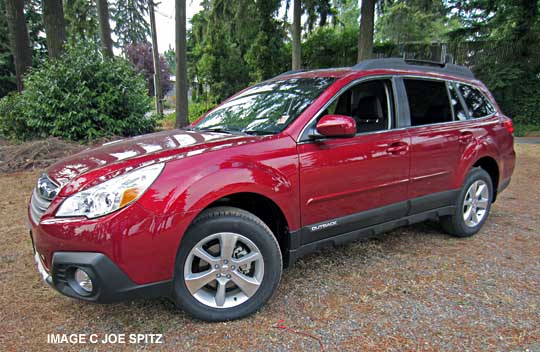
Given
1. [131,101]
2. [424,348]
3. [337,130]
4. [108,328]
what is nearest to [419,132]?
[337,130]

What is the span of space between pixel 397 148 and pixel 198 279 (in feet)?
6.38

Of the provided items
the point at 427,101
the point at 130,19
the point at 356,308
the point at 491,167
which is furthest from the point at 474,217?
the point at 130,19

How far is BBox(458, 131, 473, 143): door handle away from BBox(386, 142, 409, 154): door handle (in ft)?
2.68

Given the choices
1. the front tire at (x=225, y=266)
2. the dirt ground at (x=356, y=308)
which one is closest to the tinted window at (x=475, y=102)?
the dirt ground at (x=356, y=308)

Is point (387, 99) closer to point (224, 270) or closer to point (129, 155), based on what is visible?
point (224, 270)

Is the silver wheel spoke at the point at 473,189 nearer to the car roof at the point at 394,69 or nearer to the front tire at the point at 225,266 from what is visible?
the car roof at the point at 394,69

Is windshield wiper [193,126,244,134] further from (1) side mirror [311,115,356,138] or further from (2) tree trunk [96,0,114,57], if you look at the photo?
(2) tree trunk [96,0,114,57]

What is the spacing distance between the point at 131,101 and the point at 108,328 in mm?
7382

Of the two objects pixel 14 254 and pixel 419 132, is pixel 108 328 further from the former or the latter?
pixel 419 132

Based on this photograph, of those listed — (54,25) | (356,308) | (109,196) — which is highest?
→ (54,25)

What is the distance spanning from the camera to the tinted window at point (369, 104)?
3262 millimetres

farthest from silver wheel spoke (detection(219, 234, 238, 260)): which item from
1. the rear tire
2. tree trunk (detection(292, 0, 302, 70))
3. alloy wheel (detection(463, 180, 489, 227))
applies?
tree trunk (detection(292, 0, 302, 70))

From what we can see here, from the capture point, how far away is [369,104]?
3463 millimetres

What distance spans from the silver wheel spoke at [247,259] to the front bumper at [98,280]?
0.44 meters
